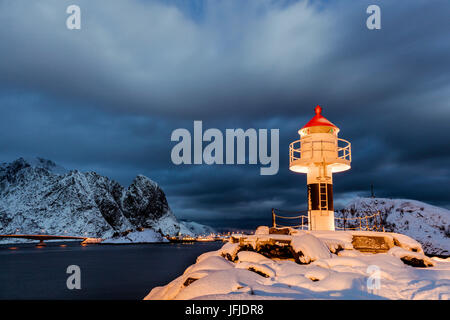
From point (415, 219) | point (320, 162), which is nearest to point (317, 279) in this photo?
point (320, 162)

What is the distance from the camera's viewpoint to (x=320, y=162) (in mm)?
16609

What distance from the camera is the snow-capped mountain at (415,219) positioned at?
55531 mm

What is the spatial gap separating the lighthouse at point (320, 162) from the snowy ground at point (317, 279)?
4472 mm

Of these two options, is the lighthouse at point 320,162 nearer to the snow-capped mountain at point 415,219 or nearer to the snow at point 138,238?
the snow-capped mountain at point 415,219

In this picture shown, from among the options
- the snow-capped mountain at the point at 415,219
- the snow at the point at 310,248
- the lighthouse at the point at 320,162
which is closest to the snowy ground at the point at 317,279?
the snow at the point at 310,248

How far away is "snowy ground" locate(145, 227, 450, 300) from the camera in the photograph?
7.14 meters

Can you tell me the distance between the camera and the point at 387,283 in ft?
27.7

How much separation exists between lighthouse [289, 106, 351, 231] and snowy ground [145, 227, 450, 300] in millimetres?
4472

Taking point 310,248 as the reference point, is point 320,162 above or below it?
above

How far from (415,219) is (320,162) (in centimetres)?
5892

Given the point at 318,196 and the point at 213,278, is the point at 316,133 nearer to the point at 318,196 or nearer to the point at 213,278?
the point at 318,196

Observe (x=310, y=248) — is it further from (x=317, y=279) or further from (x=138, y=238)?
(x=138, y=238)

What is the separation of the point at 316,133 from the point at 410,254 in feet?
24.4
